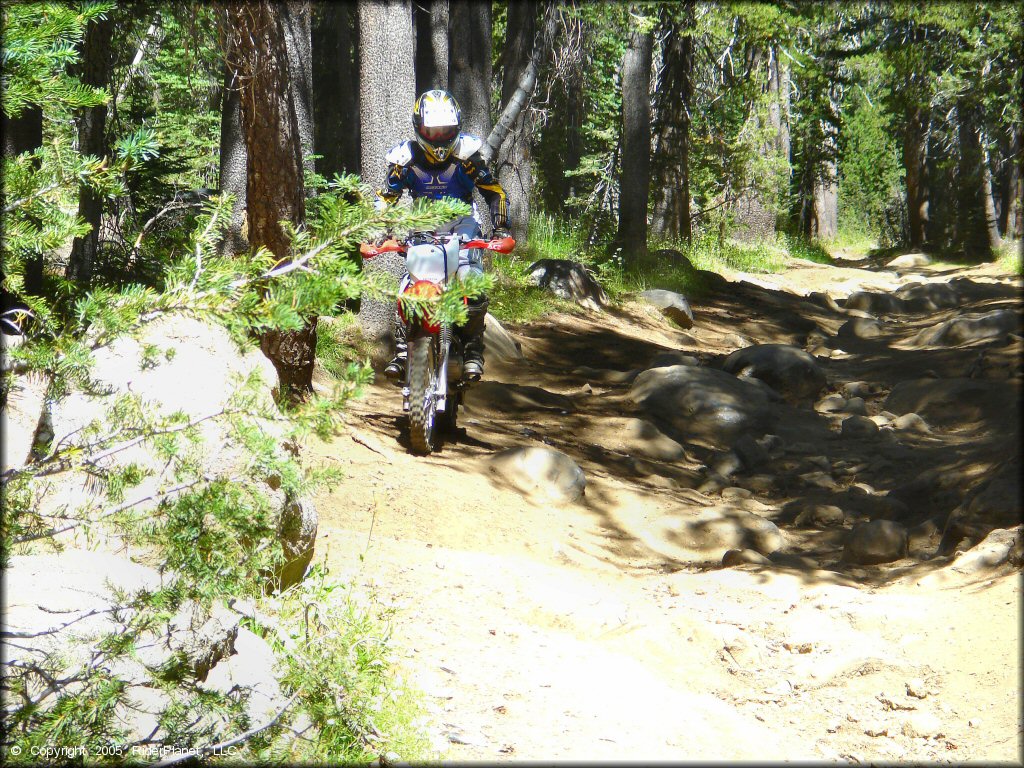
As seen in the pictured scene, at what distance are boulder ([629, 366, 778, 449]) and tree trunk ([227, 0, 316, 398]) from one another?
3.94 meters

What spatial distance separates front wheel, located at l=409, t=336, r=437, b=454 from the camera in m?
6.34

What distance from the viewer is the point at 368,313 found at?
920 cm

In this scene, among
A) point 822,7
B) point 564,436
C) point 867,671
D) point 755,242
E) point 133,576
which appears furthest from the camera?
point 755,242

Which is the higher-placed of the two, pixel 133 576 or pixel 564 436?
pixel 133 576

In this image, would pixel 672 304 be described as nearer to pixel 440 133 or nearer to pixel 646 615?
Answer: pixel 440 133

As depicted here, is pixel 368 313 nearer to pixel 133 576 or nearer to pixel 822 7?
Result: pixel 133 576

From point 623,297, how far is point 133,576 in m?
11.7

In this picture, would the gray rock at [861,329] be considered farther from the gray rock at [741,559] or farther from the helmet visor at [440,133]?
the helmet visor at [440,133]

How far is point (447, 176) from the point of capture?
6.73 metres

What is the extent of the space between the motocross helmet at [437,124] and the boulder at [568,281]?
6493mm

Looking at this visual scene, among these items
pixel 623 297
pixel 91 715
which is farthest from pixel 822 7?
pixel 91 715

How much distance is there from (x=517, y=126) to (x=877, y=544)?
34.9 ft

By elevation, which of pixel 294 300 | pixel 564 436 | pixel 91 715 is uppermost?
pixel 294 300

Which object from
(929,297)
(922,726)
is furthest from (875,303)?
(922,726)
